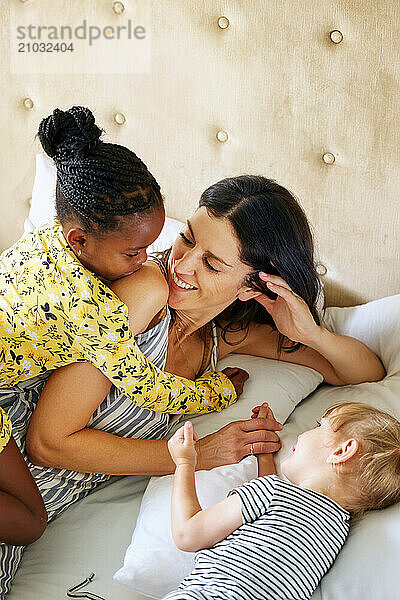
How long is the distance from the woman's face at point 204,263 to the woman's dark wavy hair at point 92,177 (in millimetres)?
289

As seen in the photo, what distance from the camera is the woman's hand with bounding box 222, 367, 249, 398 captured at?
1791 millimetres

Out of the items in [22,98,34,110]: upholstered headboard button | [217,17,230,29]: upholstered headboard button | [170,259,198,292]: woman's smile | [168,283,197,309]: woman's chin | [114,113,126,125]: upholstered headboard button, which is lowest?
[168,283,197,309]: woman's chin

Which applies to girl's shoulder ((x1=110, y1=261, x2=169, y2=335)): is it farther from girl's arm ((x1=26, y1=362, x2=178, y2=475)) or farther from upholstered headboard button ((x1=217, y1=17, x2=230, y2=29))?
upholstered headboard button ((x1=217, y1=17, x2=230, y2=29))

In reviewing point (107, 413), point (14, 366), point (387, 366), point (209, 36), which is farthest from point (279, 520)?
point (209, 36)

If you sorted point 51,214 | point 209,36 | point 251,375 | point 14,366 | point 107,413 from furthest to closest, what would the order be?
point 51,214 < point 209,36 < point 251,375 < point 107,413 < point 14,366

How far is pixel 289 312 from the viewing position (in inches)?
71.4

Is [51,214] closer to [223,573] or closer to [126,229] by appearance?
[126,229]

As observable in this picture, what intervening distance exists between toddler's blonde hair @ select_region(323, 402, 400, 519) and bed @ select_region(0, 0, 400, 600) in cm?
30

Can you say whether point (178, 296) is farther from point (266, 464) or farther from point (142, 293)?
point (266, 464)

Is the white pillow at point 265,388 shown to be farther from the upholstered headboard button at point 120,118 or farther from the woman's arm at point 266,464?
the upholstered headboard button at point 120,118

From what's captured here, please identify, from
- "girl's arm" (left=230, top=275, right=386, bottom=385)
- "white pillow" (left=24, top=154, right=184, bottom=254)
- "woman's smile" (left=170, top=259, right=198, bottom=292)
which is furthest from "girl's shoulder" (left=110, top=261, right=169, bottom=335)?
"white pillow" (left=24, top=154, right=184, bottom=254)

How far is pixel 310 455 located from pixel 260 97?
1.05 m

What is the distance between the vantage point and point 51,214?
82.7 inches

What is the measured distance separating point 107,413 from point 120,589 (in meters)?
0.38
